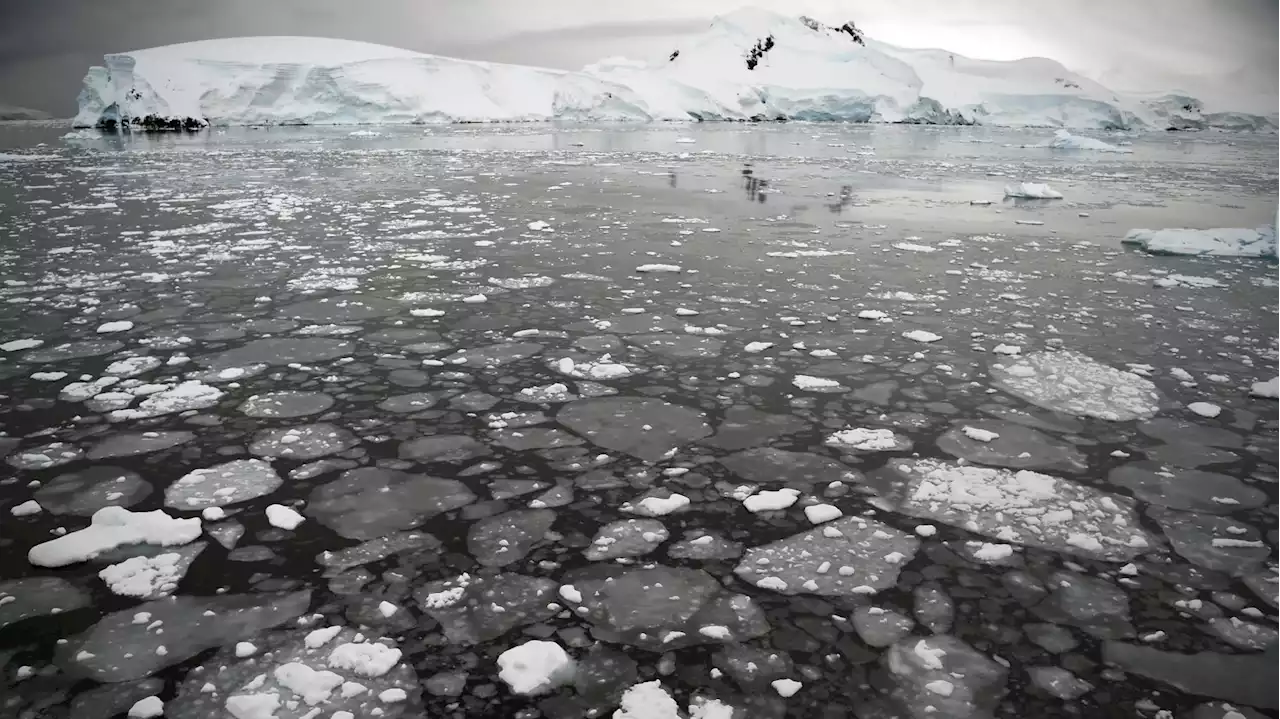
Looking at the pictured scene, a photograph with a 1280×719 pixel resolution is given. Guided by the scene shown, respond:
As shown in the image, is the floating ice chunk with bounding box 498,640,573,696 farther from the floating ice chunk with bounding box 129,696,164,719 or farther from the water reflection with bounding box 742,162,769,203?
the water reflection with bounding box 742,162,769,203

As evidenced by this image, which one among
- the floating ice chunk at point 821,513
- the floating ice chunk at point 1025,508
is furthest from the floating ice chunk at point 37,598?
the floating ice chunk at point 1025,508

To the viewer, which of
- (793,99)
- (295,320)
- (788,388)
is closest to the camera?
(788,388)

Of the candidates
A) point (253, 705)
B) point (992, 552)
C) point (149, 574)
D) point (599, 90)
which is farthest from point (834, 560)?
point (599, 90)

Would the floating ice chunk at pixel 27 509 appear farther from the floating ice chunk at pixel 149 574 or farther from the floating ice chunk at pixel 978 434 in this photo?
the floating ice chunk at pixel 978 434

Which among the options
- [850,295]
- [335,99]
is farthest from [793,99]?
[850,295]

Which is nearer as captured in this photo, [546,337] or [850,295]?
[546,337]

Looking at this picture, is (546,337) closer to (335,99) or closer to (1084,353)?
(1084,353)
